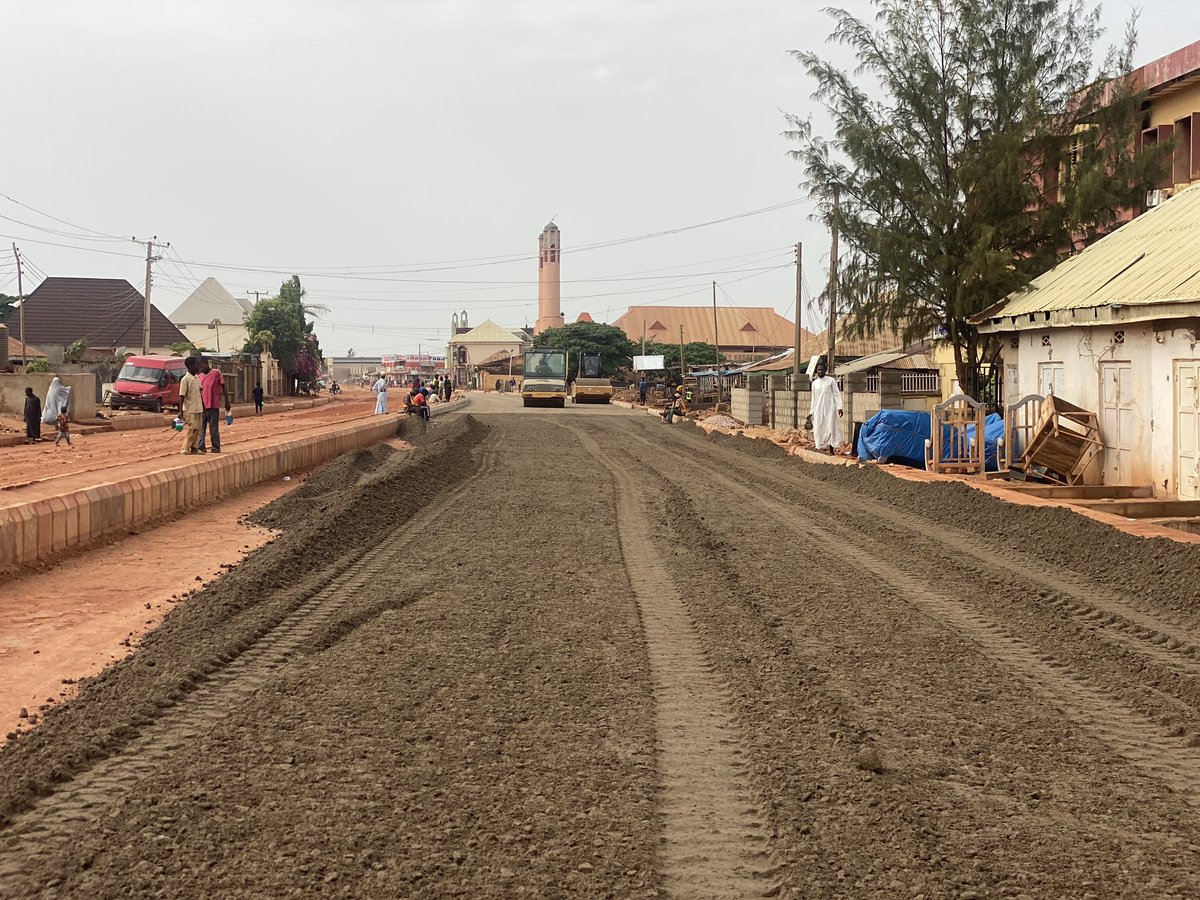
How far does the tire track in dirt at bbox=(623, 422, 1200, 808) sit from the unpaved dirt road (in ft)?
0.09

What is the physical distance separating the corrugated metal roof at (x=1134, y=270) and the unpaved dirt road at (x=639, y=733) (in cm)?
588

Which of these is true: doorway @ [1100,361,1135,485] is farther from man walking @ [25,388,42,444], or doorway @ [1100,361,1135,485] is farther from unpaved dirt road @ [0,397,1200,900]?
man walking @ [25,388,42,444]

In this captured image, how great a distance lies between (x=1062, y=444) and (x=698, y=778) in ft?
45.7

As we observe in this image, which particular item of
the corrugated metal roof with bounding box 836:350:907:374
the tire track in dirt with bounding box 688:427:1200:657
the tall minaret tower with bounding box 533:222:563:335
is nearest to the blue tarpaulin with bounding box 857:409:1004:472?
the tire track in dirt with bounding box 688:427:1200:657

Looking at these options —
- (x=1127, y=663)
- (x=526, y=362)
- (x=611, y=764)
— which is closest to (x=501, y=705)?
(x=611, y=764)

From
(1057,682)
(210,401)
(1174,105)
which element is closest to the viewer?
(1057,682)

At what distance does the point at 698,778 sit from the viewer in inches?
179

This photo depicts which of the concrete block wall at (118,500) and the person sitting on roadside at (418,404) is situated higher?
the person sitting on roadside at (418,404)

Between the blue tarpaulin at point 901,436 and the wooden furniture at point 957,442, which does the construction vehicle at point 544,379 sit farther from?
the wooden furniture at point 957,442

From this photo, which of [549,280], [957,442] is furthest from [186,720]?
[549,280]

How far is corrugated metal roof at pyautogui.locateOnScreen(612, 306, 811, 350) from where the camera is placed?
108m

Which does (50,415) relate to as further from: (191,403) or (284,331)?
(284,331)

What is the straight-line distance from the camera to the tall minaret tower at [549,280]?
5006 inches

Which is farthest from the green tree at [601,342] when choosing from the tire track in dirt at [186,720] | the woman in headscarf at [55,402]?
the tire track in dirt at [186,720]
